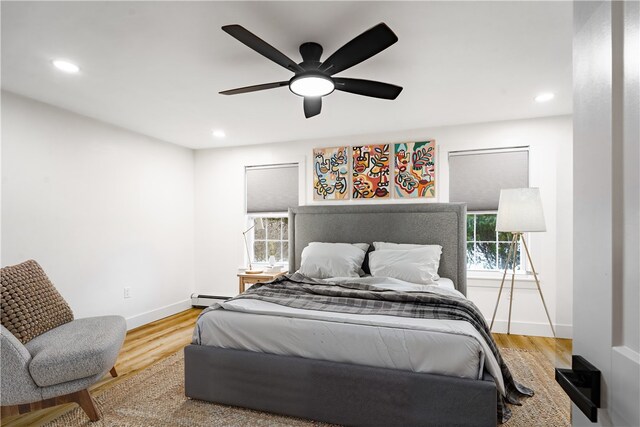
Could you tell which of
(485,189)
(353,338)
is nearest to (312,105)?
(353,338)

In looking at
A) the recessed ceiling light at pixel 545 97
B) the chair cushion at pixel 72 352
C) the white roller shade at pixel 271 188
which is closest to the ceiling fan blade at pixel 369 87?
the recessed ceiling light at pixel 545 97

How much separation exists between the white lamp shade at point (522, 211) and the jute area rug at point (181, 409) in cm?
131

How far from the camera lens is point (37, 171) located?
321 cm

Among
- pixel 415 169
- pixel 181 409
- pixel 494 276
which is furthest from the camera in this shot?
pixel 415 169

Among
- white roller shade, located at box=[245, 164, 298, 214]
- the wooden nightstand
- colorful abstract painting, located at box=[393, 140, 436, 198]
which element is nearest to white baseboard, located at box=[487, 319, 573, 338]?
colorful abstract painting, located at box=[393, 140, 436, 198]

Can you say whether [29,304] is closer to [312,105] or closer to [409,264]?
[312,105]

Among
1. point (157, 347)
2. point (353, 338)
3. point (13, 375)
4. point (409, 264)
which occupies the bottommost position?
point (157, 347)

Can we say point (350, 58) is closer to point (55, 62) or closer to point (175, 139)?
point (55, 62)

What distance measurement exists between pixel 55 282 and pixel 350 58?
11.3ft

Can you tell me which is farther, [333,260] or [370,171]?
[370,171]

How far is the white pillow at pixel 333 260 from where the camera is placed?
3.69 metres

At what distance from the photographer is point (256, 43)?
1859mm

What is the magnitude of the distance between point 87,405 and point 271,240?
3102 millimetres

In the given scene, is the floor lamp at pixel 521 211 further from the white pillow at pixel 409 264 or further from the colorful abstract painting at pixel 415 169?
the colorful abstract painting at pixel 415 169
